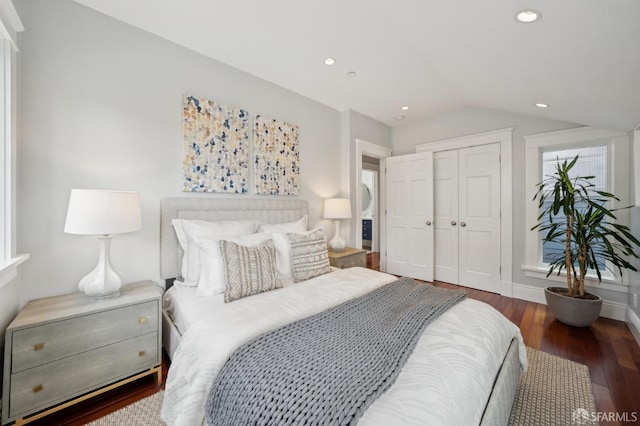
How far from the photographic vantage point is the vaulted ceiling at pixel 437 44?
156 cm

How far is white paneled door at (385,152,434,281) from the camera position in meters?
4.11

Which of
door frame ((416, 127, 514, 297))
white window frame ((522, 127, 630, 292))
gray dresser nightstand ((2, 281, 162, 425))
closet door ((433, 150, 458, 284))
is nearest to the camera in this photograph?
gray dresser nightstand ((2, 281, 162, 425))

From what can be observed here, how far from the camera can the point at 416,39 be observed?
7.25 ft

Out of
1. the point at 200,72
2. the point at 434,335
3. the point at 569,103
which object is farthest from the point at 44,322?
the point at 569,103

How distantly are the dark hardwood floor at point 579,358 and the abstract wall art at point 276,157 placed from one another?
6.21 ft

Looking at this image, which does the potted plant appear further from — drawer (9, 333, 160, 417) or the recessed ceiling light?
drawer (9, 333, 160, 417)

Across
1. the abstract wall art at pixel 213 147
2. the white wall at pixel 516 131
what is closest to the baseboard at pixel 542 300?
the white wall at pixel 516 131

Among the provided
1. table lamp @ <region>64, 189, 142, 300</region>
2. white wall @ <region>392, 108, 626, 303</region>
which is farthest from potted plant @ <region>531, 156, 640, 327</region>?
table lamp @ <region>64, 189, 142, 300</region>

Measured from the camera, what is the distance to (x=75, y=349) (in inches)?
59.9

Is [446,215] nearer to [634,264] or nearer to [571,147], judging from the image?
[571,147]

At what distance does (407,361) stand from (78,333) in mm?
1825

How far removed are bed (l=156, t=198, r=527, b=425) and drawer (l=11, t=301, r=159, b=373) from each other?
0.20 meters

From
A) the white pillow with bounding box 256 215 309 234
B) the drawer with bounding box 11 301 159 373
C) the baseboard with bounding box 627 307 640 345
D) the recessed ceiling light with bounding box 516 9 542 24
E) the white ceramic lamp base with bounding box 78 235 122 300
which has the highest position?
the recessed ceiling light with bounding box 516 9 542 24

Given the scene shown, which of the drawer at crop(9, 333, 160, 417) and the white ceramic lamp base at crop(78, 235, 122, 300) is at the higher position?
the white ceramic lamp base at crop(78, 235, 122, 300)
